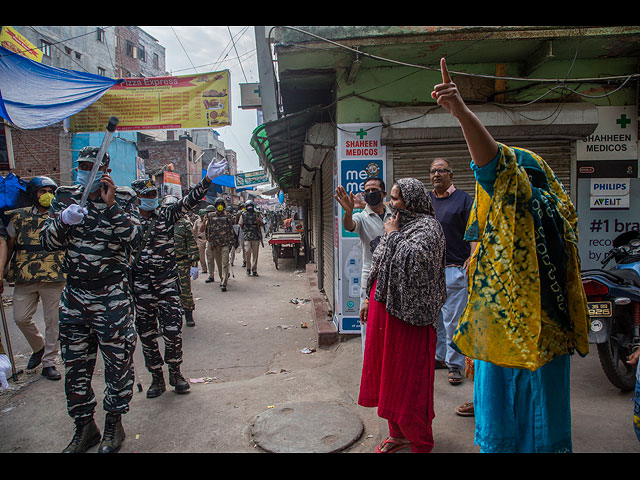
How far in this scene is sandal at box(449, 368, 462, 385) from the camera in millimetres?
3973

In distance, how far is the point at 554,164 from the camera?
531 centimetres

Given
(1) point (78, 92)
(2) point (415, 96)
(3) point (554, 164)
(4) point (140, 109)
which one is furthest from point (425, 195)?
(4) point (140, 109)

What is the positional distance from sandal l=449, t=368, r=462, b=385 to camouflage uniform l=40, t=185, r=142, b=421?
2.73 m

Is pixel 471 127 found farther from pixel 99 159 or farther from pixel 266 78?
pixel 266 78

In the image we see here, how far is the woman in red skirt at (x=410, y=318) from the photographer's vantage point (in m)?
2.63

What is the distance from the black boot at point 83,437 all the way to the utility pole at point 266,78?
14.1ft

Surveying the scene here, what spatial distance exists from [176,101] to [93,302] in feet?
21.8

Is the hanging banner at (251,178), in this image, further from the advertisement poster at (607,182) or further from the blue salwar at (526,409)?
the blue salwar at (526,409)

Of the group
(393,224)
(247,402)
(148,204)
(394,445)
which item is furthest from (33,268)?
(394,445)

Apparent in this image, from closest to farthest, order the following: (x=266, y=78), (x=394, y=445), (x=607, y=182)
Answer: (x=394, y=445)
(x=607, y=182)
(x=266, y=78)

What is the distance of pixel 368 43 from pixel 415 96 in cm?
98

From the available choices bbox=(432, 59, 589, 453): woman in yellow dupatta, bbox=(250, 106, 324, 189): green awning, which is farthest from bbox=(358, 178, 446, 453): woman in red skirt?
bbox=(250, 106, 324, 189): green awning

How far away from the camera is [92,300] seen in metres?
3.04
